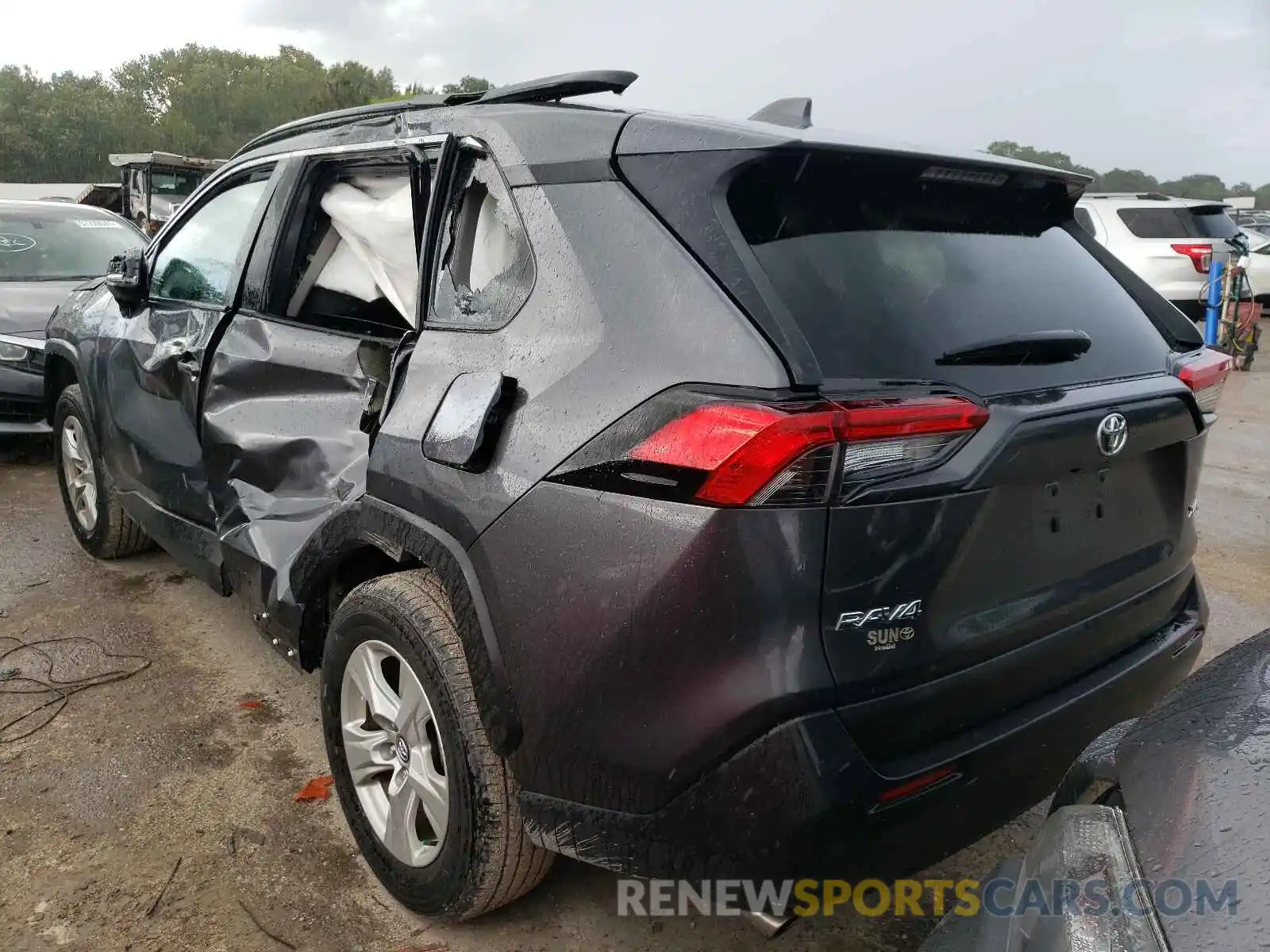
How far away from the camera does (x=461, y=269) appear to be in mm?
2139

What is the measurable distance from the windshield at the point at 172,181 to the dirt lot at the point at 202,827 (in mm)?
18194

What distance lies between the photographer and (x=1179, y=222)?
37.8 ft

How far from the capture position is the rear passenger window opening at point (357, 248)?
7.97ft

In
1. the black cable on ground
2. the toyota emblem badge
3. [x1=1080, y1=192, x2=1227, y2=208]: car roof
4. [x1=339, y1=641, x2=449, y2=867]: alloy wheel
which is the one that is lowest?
the black cable on ground

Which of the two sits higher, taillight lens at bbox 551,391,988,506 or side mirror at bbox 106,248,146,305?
side mirror at bbox 106,248,146,305

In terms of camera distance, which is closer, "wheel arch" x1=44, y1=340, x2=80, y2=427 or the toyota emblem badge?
the toyota emblem badge

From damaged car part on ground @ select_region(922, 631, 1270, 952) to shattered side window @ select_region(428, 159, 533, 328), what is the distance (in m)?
1.32

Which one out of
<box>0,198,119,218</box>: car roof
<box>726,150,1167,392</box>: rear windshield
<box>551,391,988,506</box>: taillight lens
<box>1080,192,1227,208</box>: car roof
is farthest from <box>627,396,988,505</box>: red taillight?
<box>1080,192,1227,208</box>: car roof

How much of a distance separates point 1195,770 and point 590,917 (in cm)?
150

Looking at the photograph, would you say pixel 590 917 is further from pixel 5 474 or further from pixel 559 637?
pixel 5 474

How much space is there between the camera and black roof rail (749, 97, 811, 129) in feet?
7.07

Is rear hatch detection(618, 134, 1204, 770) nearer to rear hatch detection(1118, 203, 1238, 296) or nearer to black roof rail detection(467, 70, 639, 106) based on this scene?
black roof rail detection(467, 70, 639, 106)

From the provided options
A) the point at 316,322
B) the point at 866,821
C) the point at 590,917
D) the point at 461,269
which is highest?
the point at 461,269

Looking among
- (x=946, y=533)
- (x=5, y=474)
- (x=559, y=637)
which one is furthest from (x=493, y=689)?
(x=5, y=474)
